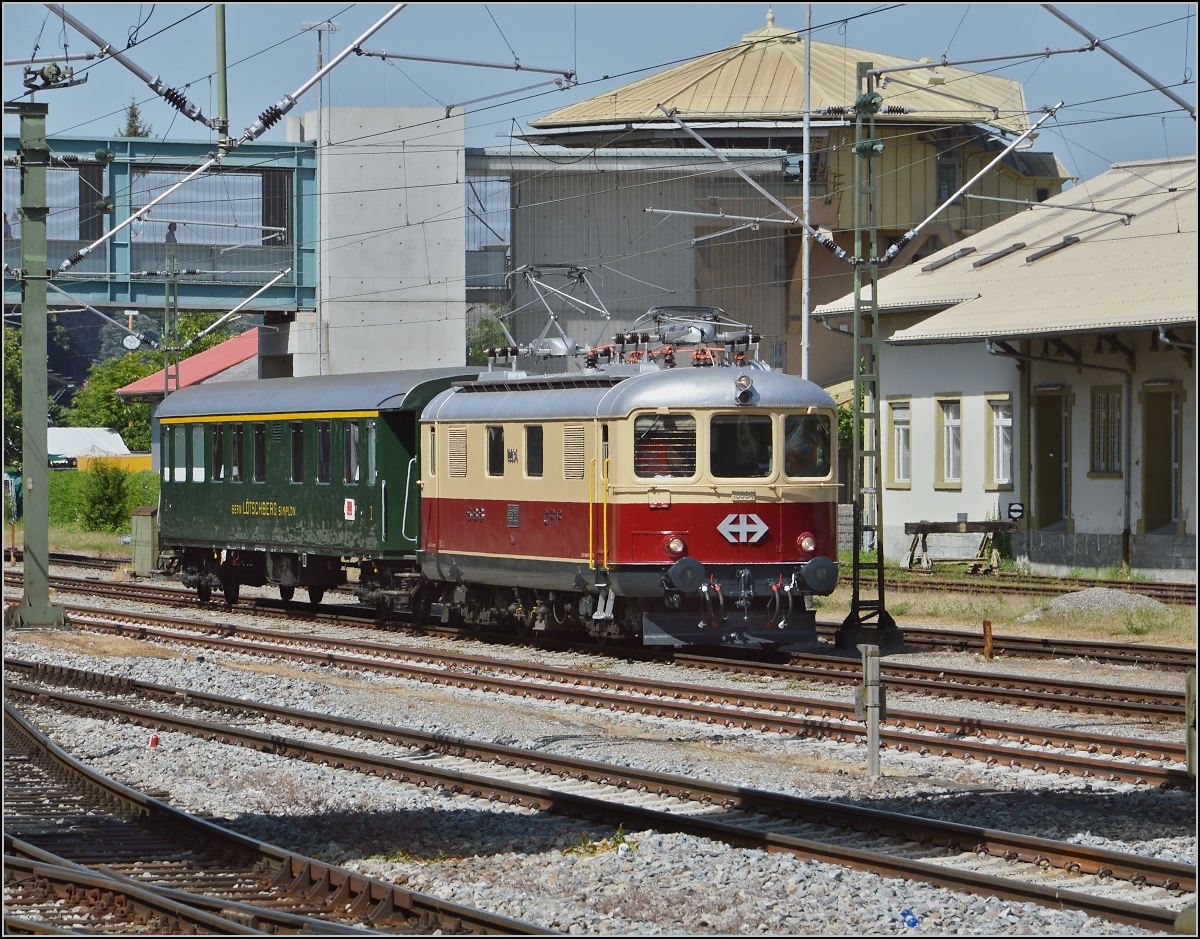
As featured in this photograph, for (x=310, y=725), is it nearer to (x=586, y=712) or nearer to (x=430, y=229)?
(x=586, y=712)

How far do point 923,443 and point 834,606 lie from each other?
1008 centimetres

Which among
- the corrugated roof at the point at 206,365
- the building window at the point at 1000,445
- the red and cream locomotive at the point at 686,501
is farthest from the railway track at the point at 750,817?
the corrugated roof at the point at 206,365

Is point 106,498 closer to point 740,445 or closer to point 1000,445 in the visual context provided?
point 1000,445

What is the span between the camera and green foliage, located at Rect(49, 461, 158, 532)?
169ft

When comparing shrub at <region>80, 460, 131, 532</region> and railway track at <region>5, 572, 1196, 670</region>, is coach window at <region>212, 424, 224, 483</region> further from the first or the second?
shrub at <region>80, 460, 131, 532</region>

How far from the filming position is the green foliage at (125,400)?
269ft

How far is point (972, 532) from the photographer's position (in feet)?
106

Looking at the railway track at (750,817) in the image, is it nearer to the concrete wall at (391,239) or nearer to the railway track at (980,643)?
the railway track at (980,643)

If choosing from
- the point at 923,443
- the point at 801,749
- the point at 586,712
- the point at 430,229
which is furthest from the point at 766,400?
the point at 430,229

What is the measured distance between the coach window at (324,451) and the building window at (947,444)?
1542cm

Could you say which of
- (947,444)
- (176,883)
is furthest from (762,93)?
(176,883)

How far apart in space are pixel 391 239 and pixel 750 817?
114ft

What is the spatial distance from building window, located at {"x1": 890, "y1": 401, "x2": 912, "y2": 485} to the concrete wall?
12672 mm

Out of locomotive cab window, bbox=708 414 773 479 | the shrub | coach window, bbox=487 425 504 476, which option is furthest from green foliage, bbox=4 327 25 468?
locomotive cab window, bbox=708 414 773 479
